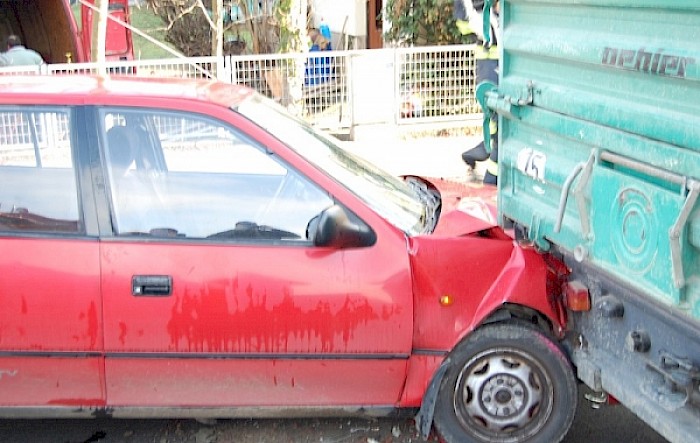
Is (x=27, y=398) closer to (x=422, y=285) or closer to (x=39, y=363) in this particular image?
(x=39, y=363)

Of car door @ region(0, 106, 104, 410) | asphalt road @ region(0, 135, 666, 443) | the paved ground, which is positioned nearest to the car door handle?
car door @ region(0, 106, 104, 410)

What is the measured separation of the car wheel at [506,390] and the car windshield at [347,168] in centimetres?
61

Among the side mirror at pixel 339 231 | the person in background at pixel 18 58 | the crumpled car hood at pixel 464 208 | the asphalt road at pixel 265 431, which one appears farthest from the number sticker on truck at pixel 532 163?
the person in background at pixel 18 58

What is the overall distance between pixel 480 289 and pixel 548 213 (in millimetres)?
446

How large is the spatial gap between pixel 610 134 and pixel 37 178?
7.98 feet

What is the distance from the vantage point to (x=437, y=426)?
13.1 feet

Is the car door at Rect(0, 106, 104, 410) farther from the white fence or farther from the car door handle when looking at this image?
the white fence

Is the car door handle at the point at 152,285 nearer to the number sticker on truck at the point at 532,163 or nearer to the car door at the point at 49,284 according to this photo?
the car door at the point at 49,284

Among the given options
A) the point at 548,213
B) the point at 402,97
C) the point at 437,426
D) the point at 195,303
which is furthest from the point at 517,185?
the point at 402,97

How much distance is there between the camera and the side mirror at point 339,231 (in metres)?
3.73

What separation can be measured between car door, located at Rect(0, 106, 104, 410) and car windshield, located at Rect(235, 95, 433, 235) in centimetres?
85

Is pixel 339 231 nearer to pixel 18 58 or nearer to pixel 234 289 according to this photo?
pixel 234 289

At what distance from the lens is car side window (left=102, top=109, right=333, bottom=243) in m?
3.84

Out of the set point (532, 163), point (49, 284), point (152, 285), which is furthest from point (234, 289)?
point (532, 163)
